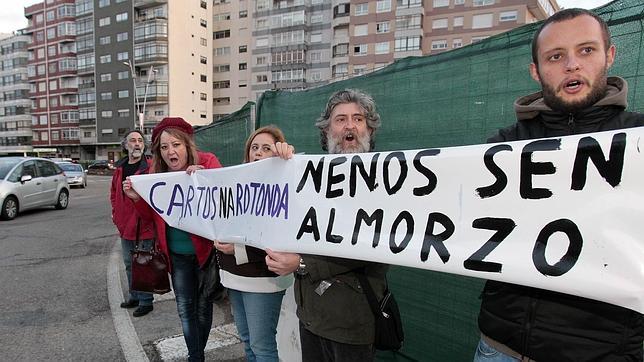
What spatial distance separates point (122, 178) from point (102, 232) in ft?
18.5

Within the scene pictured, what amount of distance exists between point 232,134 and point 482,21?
49844 mm

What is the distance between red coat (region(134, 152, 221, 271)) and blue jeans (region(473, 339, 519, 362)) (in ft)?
6.47

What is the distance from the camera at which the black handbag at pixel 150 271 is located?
3.15m

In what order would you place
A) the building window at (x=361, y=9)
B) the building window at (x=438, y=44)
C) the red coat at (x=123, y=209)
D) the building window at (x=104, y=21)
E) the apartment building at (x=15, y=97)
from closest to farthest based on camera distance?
the red coat at (x=123, y=209), the building window at (x=438, y=44), the building window at (x=361, y=9), the building window at (x=104, y=21), the apartment building at (x=15, y=97)

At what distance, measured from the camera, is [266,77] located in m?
59.1

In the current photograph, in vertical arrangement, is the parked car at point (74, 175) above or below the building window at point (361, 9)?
below

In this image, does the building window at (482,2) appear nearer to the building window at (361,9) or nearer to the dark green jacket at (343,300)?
the building window at (361,9)

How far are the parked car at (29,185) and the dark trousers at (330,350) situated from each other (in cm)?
Result: 1142

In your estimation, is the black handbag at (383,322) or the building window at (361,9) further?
the building window at (361,9)

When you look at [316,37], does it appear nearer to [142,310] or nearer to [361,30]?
[361,30]

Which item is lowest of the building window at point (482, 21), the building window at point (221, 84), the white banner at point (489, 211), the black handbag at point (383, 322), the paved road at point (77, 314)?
the paved road at point (77, 314)

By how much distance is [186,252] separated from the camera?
2879mm

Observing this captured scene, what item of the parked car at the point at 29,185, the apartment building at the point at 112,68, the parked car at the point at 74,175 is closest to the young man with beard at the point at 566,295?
the parked car at the point at 29,185

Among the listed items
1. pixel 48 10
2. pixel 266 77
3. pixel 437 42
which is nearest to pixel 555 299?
pixel 437 42
